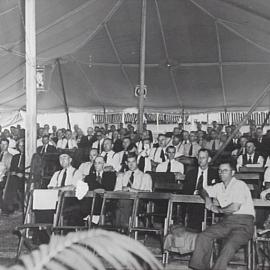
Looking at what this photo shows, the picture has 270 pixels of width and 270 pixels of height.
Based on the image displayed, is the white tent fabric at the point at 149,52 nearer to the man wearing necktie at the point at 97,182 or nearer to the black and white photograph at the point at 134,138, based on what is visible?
the black and white photograph at the point at 134,138

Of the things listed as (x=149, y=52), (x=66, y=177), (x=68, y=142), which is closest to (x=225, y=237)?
(x=66, y=177)

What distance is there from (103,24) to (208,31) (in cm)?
286

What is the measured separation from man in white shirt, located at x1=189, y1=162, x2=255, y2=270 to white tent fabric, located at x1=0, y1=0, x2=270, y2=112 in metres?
5.86

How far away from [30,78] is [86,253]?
7.02 metres

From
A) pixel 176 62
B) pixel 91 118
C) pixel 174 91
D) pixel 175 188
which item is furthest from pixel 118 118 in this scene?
pixel 175 188

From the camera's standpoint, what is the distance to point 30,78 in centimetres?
806

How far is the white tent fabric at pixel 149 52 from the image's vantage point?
40.6 feet

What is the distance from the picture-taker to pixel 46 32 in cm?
1262

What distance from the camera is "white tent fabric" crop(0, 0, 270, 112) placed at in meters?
12.4

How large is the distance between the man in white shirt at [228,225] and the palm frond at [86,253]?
378 centimetres

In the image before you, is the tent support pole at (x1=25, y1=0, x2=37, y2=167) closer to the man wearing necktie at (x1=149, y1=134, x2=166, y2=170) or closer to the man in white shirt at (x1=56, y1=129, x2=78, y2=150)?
the man wearing necktie at (x1=149, y1=134, x2=166, y2=170)

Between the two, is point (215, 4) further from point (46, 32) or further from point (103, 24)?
point (46, 32)

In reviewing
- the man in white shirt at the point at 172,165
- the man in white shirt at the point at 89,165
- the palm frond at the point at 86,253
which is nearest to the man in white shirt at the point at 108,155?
the man in white shirt at the point at 89,165

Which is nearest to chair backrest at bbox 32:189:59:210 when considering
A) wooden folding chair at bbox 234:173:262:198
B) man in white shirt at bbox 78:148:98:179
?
man in white shirt at bbox 78:148:98:179
